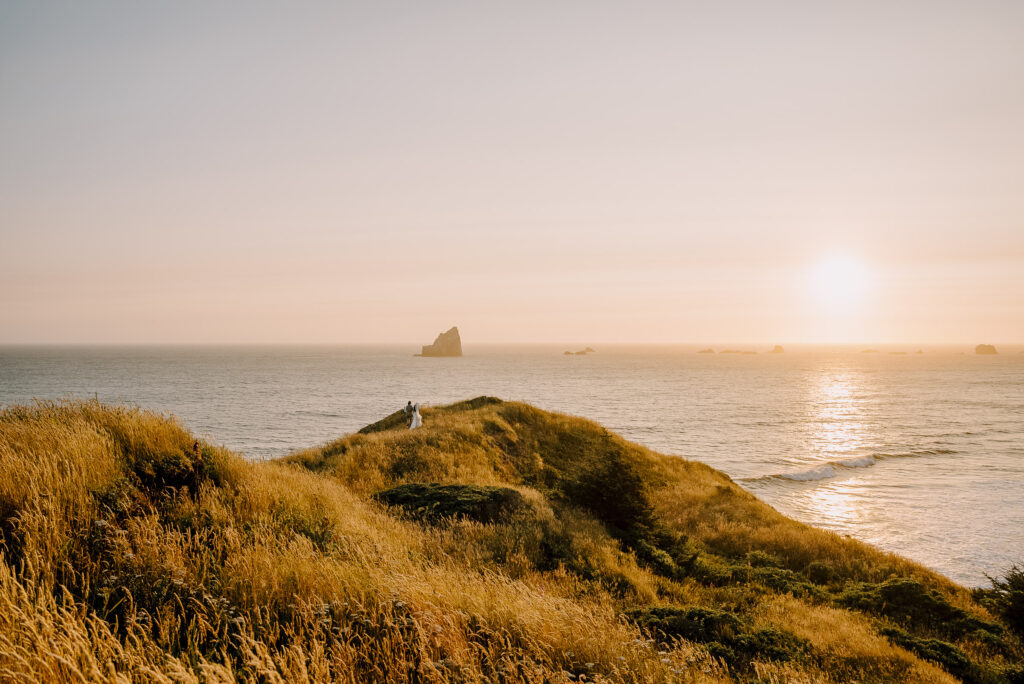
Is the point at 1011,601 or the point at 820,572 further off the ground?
the point at 1011,601

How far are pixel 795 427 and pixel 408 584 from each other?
59.5m

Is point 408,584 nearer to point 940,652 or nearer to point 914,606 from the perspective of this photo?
point 940,652

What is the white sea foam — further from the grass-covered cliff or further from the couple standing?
the couple standing

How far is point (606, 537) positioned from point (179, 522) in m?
10.5

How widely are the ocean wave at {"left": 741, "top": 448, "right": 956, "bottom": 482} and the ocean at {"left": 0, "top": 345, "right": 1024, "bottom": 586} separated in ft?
0.46

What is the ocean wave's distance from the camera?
1379 inches

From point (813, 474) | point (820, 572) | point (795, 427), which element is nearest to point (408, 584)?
point (820, 572)

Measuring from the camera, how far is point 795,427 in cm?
A: 5594

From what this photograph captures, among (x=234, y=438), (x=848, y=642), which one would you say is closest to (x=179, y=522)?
(x=848, y=642)

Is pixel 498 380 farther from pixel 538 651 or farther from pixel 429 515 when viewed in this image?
pixel 538 651

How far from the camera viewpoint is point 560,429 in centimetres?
2745

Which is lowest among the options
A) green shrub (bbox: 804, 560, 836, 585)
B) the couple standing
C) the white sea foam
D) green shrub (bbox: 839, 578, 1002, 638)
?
the white sea foam

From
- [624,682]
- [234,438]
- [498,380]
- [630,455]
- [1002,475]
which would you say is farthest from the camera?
[498,380]

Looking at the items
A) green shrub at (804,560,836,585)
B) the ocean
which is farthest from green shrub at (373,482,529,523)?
green shrub at (804,560,836,585)
